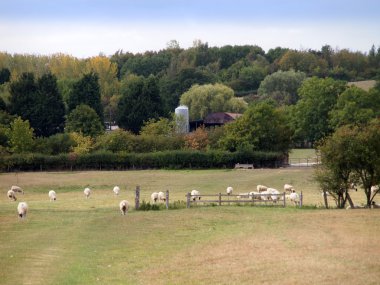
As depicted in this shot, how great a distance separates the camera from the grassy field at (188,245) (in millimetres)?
28312

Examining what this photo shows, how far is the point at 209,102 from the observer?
152125 mm

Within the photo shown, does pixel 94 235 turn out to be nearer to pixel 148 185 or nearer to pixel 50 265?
pixel 50 265

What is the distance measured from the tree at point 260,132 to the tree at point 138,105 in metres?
30.4

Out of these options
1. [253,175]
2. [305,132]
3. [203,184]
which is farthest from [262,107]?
[203,184]

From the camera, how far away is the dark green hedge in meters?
98.6

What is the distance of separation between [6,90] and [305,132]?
61.6 metres

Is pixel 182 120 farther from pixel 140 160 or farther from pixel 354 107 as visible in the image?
pixel 140 160

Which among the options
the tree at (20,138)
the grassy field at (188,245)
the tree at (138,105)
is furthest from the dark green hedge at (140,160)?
the grassy field at (188,245)

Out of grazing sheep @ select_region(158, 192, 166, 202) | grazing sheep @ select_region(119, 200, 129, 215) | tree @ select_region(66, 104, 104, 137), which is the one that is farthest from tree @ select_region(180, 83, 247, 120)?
grazing sheep @ select_region(119, 200, 129, 215)

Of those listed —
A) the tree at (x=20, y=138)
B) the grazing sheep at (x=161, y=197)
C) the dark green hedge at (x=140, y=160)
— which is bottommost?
the grazing sheep at (x=161, y=197)

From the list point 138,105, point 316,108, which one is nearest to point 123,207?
point 316,108

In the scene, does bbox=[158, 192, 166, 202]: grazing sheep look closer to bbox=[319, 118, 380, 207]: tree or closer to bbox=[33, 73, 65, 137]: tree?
bbox=[319, 118, 380, 207]: tree

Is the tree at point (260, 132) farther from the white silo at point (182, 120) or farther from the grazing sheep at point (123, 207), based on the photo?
the grazing sheep at point (123, 207)

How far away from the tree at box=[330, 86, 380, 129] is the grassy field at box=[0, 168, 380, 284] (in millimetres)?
50807
